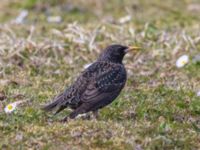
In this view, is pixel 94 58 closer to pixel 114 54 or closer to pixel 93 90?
pixel 114 54

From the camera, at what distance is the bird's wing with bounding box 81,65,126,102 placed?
27.6 feet

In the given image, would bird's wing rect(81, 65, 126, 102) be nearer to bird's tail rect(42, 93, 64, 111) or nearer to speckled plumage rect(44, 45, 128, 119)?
speckled plumage rect(44, 45, 128, 119)

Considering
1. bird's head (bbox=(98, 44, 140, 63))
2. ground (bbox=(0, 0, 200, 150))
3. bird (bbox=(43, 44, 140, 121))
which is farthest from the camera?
bird's head (bbox=(98, 44, 140, 63))

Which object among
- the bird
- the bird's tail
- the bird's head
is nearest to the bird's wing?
the bird

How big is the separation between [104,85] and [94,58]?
3.06 metres

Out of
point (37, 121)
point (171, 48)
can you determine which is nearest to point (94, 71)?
point (37, 121)

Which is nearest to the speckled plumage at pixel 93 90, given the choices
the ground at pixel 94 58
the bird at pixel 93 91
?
the bird at pixel 93 91

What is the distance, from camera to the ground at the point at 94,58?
301 inches

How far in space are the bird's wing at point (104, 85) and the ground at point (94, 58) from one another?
266mm

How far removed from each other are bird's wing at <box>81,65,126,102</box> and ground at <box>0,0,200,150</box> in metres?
0.27

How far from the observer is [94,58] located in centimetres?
1166

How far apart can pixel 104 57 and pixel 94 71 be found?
59cm

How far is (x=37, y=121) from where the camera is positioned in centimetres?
823

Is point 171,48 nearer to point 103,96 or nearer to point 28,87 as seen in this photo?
point 28,87
